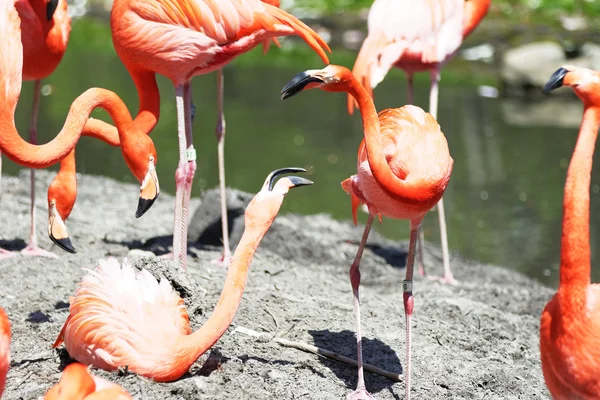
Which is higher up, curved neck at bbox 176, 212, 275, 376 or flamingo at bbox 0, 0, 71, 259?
flamingo at bbox 0, 0, 71, 259

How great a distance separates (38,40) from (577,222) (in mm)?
3029

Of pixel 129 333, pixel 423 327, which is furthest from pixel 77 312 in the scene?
pixel 423 327

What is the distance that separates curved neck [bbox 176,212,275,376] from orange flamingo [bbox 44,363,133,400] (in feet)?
1.26

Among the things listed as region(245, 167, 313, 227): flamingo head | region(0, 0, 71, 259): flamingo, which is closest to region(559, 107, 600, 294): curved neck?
region(245, 167, 313, 227): flamingo head

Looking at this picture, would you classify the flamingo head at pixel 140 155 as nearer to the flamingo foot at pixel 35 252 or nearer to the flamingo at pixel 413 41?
the flamingo foot at pixel 35 252

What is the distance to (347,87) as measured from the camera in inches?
120

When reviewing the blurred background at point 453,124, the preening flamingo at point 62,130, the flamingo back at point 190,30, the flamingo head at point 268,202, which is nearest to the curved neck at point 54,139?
the preening flamingo at point 62,130

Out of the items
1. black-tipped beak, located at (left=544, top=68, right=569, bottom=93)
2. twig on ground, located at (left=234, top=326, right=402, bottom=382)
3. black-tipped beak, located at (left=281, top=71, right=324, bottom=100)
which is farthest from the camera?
twig on ground, located at (left=234, top=326, right=402, bottom=382)

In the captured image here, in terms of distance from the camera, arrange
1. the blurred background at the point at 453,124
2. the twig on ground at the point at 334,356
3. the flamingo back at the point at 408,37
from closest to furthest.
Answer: the twig on ground at the point at 334,356 → the flamingo back at the point at 408,37 → the blurred background at the point at 453,124

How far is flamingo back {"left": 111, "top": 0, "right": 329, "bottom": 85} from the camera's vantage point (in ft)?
12.7

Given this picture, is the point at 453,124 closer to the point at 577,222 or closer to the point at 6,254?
the point at 6,254

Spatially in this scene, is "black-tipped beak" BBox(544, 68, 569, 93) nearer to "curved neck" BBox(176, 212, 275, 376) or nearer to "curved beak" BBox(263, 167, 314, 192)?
"curved beak" BBox(263, 167, 314, 192)

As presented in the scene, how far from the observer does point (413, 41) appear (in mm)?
5047

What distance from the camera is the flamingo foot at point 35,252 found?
172 inches
